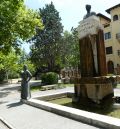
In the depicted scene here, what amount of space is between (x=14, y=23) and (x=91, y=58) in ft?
40.3

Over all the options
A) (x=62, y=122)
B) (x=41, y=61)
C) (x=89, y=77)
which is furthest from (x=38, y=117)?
(x=41, y=61)

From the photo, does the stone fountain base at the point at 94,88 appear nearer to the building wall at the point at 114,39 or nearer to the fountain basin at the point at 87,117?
the fountain basin at the point at 87,117

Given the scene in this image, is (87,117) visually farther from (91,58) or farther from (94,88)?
(91,58)

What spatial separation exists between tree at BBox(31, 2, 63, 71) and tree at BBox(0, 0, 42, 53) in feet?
50.5

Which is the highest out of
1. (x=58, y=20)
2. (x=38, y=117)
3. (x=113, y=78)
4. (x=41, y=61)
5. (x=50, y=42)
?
(x=58, y=20)

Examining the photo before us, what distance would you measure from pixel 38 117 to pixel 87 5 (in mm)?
5267

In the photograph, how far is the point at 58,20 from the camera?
1794 inches

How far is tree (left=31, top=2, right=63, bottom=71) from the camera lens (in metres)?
42.0

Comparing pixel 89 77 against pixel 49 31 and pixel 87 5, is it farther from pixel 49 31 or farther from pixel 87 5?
pixel 49 31

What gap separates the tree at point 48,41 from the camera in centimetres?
4203

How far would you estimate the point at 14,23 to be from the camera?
23.0 metres

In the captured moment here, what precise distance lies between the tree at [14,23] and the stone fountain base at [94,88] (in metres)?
11.1

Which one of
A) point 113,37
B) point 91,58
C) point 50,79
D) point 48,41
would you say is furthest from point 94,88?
point 113,37

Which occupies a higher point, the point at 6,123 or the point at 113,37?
the point at 113,37
